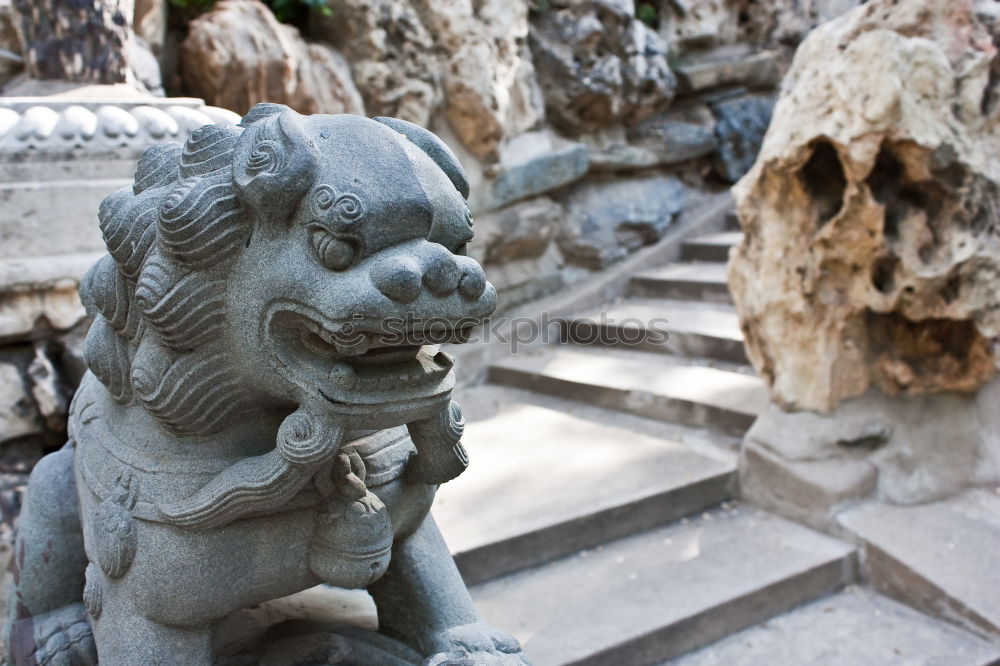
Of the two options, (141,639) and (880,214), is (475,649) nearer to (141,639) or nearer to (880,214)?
(141,639)

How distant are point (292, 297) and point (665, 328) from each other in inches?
120

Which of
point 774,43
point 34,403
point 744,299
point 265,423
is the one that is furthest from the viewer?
point 774,43

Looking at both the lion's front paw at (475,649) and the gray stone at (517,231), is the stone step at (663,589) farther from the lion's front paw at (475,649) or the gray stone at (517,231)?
the gray stone at (517,231)

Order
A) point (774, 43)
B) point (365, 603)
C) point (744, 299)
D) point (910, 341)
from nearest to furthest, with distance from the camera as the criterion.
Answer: point (365, 603), point (910, 341), point (744, 299), point (774, 43)

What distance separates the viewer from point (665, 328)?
154 inches

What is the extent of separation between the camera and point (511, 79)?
416 centimetres

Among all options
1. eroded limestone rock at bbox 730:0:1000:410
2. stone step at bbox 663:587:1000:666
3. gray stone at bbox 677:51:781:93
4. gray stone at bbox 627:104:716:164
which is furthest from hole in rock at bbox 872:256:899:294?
gray stone at bbox 677:51:781:93

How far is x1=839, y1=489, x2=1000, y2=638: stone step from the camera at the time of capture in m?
2.21

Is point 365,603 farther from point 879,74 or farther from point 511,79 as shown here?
point 511,79

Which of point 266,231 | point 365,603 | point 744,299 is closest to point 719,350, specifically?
point 744,299

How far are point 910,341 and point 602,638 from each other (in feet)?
4.60

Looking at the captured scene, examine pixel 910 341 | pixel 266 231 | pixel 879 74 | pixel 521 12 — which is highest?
pixel 521 12

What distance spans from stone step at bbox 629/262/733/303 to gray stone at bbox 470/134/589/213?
2.24ft

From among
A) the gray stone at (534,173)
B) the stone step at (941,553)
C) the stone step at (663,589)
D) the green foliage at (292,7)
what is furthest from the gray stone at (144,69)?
the stone step at (941,553)
